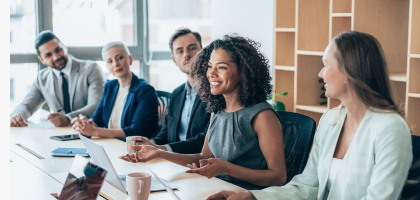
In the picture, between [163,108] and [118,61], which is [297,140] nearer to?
[163,108]

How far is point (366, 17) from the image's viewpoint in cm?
365

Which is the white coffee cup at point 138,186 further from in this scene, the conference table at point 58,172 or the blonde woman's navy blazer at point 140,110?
the blonde woman's navy blazer at point 140,110

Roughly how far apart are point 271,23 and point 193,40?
1397 mm

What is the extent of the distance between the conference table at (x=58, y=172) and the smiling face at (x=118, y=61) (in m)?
0.61

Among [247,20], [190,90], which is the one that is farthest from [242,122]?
[247,20]

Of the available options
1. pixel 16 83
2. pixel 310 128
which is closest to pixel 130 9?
pixel 16 83

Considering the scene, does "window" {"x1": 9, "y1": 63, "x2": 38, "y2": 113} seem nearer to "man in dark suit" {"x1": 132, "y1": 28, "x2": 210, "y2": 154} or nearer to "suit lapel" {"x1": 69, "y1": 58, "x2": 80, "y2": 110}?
"suit lapel" {"x1": 69, "y1": 58, "x2": 80, "y2": 110}

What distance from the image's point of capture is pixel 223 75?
231 cm

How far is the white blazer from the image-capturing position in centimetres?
163

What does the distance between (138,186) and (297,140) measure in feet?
2.74

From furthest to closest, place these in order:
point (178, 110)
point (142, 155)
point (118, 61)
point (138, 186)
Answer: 1. point (118, 61)
2. point (178, 110)
3. point (142, 155)
4. point (138, 186)

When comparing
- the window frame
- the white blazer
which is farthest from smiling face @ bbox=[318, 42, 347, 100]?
the window frame

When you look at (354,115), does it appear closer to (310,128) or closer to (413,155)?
(413,155)

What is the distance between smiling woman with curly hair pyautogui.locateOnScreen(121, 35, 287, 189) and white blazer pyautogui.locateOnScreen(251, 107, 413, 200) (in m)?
0.23
